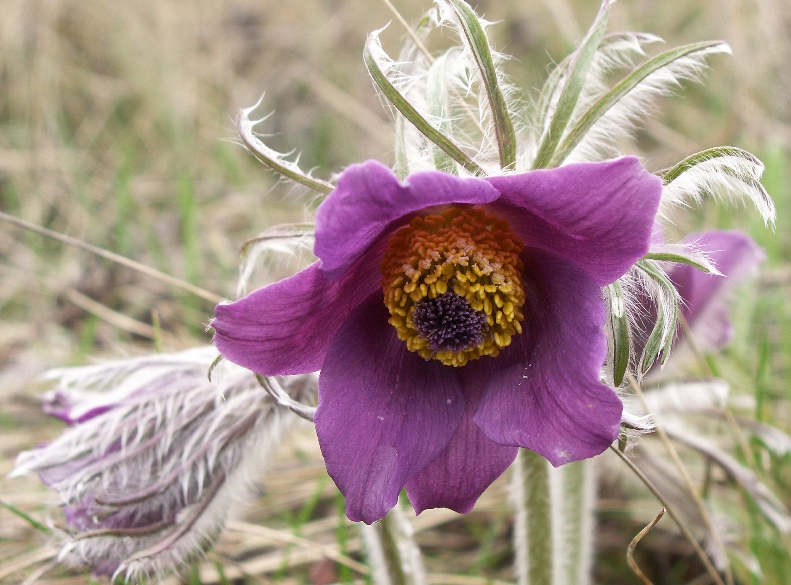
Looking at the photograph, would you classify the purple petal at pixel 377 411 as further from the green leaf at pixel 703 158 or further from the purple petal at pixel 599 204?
the green leaf at pixel 703 158

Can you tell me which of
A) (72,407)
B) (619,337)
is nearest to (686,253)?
(619,337)

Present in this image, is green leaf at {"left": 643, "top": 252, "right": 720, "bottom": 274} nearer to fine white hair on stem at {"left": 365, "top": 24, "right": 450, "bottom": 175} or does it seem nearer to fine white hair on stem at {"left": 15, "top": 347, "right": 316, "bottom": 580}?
fine white hair on stem at {"left": 365, "top": 24, "right": 450, "bottom": 175}

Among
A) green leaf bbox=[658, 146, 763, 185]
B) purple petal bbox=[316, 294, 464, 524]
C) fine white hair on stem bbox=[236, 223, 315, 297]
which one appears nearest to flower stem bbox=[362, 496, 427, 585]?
purple petal bbox=[316, 294, 464, 524]

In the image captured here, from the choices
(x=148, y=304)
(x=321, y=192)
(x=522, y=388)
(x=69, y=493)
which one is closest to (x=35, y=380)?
(x=148, y=304)

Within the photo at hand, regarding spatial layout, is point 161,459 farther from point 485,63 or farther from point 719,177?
point 719,177

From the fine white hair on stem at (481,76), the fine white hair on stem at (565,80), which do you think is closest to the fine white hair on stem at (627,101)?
the fine white hair on stem at (565,80)

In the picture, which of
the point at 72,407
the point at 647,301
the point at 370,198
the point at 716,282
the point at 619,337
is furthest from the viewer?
the point at 716,282
